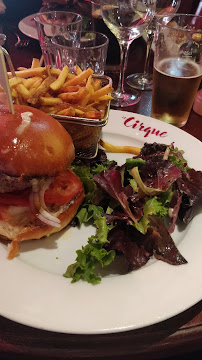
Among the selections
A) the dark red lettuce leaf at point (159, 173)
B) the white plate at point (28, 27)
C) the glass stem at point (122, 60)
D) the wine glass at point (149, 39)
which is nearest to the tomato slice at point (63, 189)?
the dark red lettuce leaf at point (159, 173)

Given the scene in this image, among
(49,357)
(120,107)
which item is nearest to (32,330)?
(49,357)

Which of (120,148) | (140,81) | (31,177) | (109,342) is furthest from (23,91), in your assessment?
(140,81)

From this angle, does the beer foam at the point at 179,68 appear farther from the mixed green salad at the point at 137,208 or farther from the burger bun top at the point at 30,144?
the burger bun top at the point at 30,144

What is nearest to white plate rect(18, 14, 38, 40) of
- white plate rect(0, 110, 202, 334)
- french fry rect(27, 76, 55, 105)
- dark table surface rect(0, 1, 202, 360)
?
french fry rect(27, 76, 55, 105)

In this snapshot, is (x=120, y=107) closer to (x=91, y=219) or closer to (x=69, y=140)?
(x=69, y=140)

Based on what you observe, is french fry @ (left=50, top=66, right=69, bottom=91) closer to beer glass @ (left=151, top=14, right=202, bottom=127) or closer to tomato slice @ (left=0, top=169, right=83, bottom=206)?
tomato slice @ (left=0, top=169, right=83, bottom=206)
